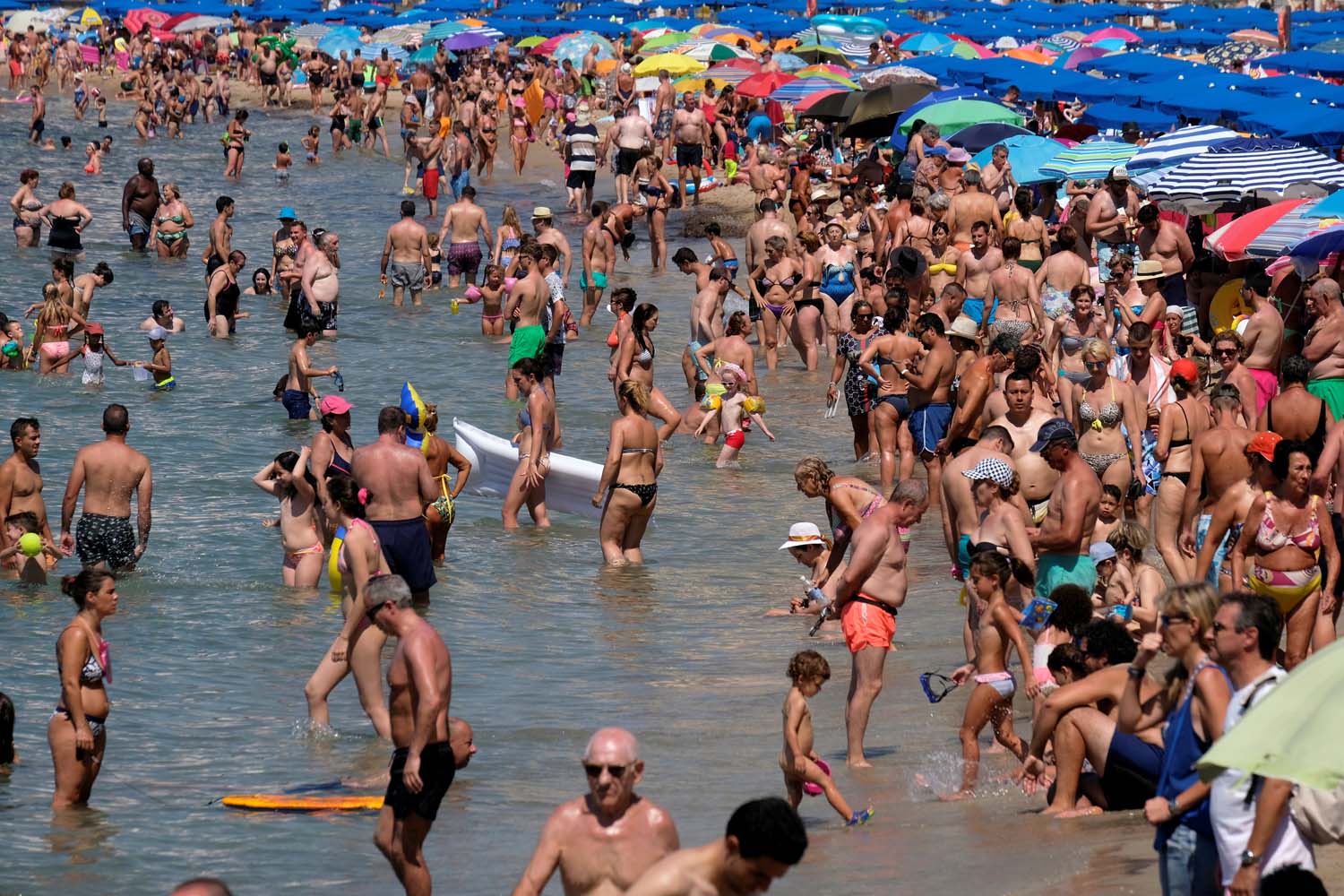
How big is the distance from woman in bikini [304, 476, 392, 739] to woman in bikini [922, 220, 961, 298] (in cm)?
755

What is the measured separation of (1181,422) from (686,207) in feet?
62.7

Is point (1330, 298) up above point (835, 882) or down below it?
above

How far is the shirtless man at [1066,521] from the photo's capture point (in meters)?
8.20

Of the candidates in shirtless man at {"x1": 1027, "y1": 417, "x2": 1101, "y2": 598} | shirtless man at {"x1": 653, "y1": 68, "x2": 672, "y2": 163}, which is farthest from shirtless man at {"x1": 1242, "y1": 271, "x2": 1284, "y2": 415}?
shirtless man at {"x1": 653, "y1": 68, "x2": 672, "y2": 163}

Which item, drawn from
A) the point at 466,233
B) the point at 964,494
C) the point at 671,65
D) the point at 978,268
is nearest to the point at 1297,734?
the point at 964,494

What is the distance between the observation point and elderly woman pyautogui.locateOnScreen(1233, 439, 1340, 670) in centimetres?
762

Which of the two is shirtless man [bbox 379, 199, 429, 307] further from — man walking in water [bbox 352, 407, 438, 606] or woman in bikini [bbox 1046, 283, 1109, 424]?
man walking in water [bbox 352, 407, 438, 606]

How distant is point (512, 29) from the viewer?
4356 centimetres

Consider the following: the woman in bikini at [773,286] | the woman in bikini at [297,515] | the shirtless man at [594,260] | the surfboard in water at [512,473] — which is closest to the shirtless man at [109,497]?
the woman in bikini at [297,515]

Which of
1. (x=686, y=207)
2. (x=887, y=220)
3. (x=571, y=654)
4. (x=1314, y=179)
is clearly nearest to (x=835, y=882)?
(x=571, y=654)

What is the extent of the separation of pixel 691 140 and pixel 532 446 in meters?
15.7

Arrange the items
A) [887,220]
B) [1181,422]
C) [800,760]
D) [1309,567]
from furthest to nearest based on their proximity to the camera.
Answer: [887,220], [1181,422], [1309,567], [800,760]

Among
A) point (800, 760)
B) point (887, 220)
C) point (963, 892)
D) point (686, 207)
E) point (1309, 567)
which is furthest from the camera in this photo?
point (686, 207)

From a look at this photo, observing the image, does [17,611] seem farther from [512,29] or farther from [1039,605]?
[512,29]
